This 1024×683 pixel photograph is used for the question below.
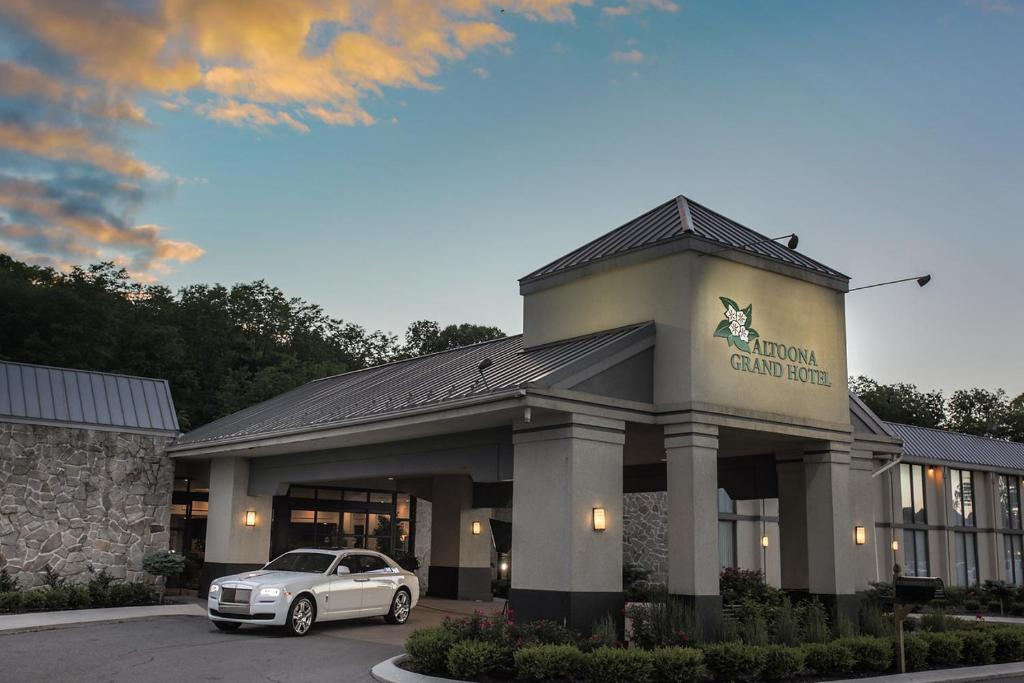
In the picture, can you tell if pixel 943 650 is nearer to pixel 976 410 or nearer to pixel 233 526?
pixel 233 526

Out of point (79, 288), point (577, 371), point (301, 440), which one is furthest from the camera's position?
point (79, 288)

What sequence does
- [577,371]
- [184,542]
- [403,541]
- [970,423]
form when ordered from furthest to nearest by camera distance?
[970,423] → [403,541] → [184,542] → [577,371]

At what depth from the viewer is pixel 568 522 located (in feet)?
45.5

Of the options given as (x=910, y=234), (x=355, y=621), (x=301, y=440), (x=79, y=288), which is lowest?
(x=355, y=621)

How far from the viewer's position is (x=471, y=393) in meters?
15.2

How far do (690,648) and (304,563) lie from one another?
8.26 metres

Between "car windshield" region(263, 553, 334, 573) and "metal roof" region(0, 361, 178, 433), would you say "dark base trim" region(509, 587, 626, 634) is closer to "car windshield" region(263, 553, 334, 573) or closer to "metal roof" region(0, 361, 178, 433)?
"car windshield" region(263, 553, 334, 573)

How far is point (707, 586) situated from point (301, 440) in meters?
8.93

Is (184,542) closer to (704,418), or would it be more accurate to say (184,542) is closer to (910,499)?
(704,418)

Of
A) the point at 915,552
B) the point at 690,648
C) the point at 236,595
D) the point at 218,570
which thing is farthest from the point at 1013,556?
the point at 236,595

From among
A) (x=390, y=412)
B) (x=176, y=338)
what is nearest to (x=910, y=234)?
(x=390, y=412)

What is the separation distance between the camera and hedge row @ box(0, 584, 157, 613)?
1967 centimetres

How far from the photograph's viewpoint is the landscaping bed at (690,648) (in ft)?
39.2

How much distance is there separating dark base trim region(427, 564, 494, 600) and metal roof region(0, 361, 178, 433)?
324 inches
